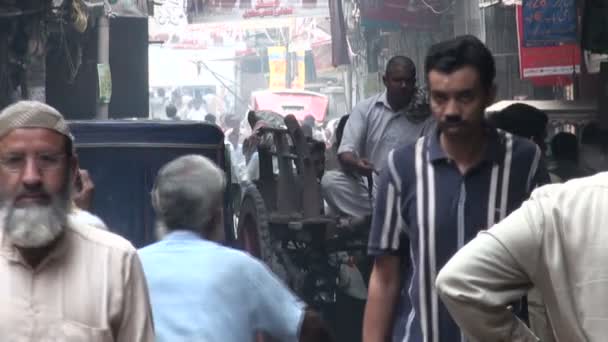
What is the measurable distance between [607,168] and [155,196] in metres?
4.33

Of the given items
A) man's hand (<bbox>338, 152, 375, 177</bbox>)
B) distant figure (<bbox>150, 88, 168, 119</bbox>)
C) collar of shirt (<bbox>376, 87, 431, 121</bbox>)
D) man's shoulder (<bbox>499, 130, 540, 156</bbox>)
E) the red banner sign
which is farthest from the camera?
distant figure (<bbox>150, 88, 168, 119</bbox>)

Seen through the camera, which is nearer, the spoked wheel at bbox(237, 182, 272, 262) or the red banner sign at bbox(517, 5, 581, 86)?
the spoked wheel at bbox(237, 182, 272, 262)

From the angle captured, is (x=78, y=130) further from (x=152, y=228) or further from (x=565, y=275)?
(x=565, y=275)

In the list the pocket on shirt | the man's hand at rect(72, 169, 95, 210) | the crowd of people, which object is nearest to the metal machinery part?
the man's hand at rect(72, 169, 95, 210)

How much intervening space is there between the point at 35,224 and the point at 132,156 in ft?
18.4

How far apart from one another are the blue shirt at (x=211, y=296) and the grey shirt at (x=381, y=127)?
5.29 m

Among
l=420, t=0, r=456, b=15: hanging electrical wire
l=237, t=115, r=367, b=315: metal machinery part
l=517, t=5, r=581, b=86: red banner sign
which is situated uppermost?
l=420, t=0, r=456, b=15: hanging electrical wire

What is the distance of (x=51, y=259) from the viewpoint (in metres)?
3.37

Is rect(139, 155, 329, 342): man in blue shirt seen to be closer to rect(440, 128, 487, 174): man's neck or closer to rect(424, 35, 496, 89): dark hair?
rect(440, 128, 487, 174): man's neck

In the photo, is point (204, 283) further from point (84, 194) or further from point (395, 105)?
point (395, 105)

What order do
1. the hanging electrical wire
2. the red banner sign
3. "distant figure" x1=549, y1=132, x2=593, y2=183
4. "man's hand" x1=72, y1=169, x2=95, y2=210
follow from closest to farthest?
"man's hand" x1=72, y1=169, x2=95, y2=210, "distant figure" x1=549, y1=132, x2=593, y2=183, the red banner sign, the hanging electrical wire

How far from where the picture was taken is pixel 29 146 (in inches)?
133

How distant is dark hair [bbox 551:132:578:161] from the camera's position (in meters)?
8.16

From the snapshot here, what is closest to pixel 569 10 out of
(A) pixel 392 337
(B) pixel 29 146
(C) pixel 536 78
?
(C) pixel 536 78
